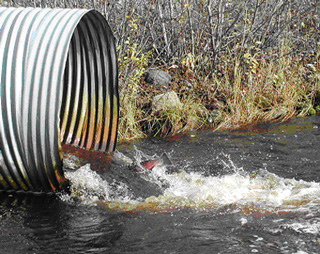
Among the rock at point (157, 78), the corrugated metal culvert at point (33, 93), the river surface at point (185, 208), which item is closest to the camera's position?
the river surface at point (185, 208)

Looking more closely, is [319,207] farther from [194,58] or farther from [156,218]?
[194,58]

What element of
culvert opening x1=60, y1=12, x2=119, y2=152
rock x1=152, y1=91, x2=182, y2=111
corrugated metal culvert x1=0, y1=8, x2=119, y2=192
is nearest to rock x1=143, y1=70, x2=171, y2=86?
rock x1=152, y1=91, x2=182, y2=111

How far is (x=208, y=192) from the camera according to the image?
4.96m

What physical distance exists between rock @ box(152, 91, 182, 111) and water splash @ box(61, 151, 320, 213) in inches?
103

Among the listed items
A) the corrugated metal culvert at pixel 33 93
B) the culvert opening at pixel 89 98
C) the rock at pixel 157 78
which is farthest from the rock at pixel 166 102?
the corrugated metal culvert at pixel 33 93

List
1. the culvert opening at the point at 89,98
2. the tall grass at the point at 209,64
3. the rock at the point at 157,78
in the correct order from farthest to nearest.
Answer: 1. the rock at the point at 157,78
2. the tall grass at the point at 209,64
3. the culvert opening at the point at 89,98

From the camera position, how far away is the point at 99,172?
5.26m

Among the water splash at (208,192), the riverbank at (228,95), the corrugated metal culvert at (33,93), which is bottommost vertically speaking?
the water splash at (208,192)

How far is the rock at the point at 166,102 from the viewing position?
8188mm

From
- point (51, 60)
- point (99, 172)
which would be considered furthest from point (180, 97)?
point (51, 60)

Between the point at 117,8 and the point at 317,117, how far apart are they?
454 cm

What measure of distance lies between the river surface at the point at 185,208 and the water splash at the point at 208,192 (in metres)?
0.01

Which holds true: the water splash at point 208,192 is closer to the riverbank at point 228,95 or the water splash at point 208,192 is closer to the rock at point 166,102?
the riverbank at point 228,95

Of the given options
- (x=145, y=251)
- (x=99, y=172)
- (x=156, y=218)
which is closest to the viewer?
(x=145, y=251)
